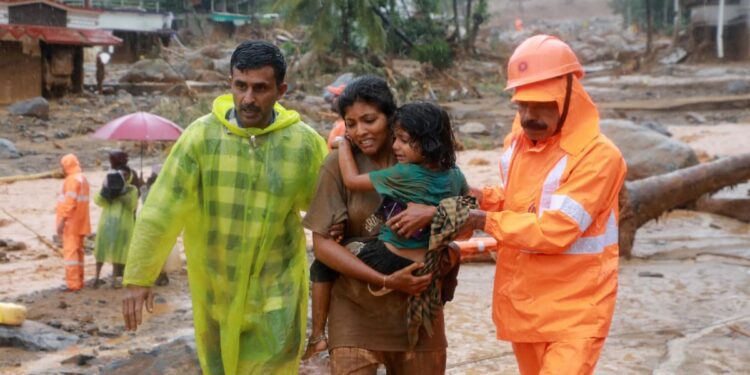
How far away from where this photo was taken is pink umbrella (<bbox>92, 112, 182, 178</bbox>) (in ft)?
35.8

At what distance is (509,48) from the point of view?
4662 centimetres

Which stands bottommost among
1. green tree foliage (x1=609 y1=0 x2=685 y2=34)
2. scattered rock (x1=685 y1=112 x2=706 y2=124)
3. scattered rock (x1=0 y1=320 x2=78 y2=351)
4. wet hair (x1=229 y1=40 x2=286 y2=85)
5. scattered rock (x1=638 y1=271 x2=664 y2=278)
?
scattered rock (x1=0 y1=320 x2=78 y2=351)

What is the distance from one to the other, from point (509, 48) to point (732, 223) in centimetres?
3492

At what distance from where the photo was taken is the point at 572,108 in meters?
3.66

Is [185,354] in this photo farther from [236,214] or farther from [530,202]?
[530,202]

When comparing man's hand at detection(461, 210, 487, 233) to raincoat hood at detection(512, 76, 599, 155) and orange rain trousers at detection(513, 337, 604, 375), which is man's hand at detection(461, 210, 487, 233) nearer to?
raincoat hood at detection(512, 76, 599, 155)

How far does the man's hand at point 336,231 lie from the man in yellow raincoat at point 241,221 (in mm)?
377

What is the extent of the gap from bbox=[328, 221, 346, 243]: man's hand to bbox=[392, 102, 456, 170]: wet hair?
0.37 m

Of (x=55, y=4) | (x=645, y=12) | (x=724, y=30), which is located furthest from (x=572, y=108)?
(x=645, y=12)

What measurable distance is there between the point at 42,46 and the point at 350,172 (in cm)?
2722

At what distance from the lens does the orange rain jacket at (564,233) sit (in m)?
3.49

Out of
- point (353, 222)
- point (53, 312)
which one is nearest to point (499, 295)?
point (353, 222)

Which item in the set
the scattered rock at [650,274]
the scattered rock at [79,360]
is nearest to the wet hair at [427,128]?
the scattered rock at [79,360]

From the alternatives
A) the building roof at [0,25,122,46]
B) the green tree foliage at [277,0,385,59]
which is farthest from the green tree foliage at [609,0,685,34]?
the building roof at [0,25,122,46]
